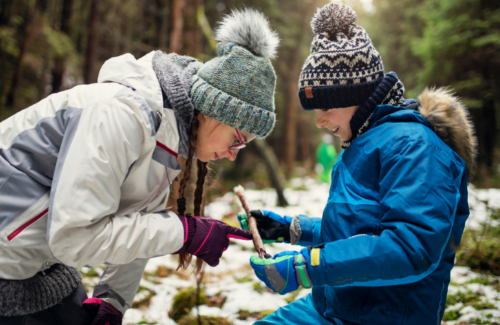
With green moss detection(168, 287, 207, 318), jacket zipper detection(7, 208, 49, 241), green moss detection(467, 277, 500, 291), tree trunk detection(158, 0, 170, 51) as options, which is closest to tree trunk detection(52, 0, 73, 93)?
tree trunk detection(158, 0, 170, 51)

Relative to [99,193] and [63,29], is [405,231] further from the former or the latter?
[63,29]

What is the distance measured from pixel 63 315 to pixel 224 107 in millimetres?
1431

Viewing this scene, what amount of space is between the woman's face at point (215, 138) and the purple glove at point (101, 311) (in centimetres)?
109

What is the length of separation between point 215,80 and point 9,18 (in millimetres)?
8292

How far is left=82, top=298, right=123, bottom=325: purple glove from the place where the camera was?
6.32 ft

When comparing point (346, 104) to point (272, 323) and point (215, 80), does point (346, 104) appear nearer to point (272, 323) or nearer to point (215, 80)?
point (215, 80)

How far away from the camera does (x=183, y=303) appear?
282cm

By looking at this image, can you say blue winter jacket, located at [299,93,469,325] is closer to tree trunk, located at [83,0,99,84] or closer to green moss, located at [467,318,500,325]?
green moss, located at [467,318,500,325]

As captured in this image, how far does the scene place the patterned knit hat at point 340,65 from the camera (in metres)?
1.69

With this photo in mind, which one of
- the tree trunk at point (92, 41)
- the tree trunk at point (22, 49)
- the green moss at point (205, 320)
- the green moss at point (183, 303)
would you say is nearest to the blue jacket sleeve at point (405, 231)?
the green moss at point (205, 320)

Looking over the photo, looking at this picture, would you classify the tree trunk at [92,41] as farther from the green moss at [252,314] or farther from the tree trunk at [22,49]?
the green moss at [252,314]

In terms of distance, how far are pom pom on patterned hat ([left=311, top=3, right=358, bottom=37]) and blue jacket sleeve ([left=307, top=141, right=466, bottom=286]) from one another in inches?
30.5

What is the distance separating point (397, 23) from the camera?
40.2ft

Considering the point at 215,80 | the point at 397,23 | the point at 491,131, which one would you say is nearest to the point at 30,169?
the point at 215,80
